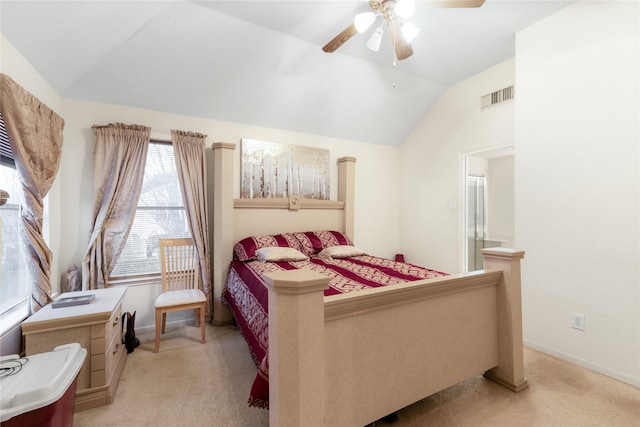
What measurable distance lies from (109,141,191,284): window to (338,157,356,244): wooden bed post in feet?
6.59

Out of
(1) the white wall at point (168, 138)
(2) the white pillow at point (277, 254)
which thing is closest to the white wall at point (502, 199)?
(1) the white wall at point (168, 138)

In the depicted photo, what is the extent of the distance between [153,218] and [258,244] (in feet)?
3.75

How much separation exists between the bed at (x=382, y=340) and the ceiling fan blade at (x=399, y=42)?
1.66m

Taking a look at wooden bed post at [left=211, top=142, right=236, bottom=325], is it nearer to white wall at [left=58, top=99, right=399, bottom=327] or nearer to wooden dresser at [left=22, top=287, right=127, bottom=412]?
white wall at [left=58, top=99, right=399, bottom=327]

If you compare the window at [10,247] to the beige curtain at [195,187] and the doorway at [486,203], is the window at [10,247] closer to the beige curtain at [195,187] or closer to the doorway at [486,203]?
the beige curtain at [195,187]

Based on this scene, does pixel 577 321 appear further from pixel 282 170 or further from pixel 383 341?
pixel 282 170

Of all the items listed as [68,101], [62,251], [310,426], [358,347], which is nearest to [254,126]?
[68,101]

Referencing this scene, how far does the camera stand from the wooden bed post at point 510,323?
190 cm

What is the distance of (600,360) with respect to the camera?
2150 mm

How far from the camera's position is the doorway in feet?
12.1

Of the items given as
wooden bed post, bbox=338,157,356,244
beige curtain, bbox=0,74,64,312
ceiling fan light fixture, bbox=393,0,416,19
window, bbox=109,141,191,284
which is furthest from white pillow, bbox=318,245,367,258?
beige curtain, bbox=0,74,64,312

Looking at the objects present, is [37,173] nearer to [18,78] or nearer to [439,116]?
[18,78]

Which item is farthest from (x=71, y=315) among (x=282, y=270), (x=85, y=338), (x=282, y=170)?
(x=282, y=170)

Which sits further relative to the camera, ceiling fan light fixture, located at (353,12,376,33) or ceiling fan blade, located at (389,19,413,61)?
ceiling fan blade, located at (389,19,413,61)
